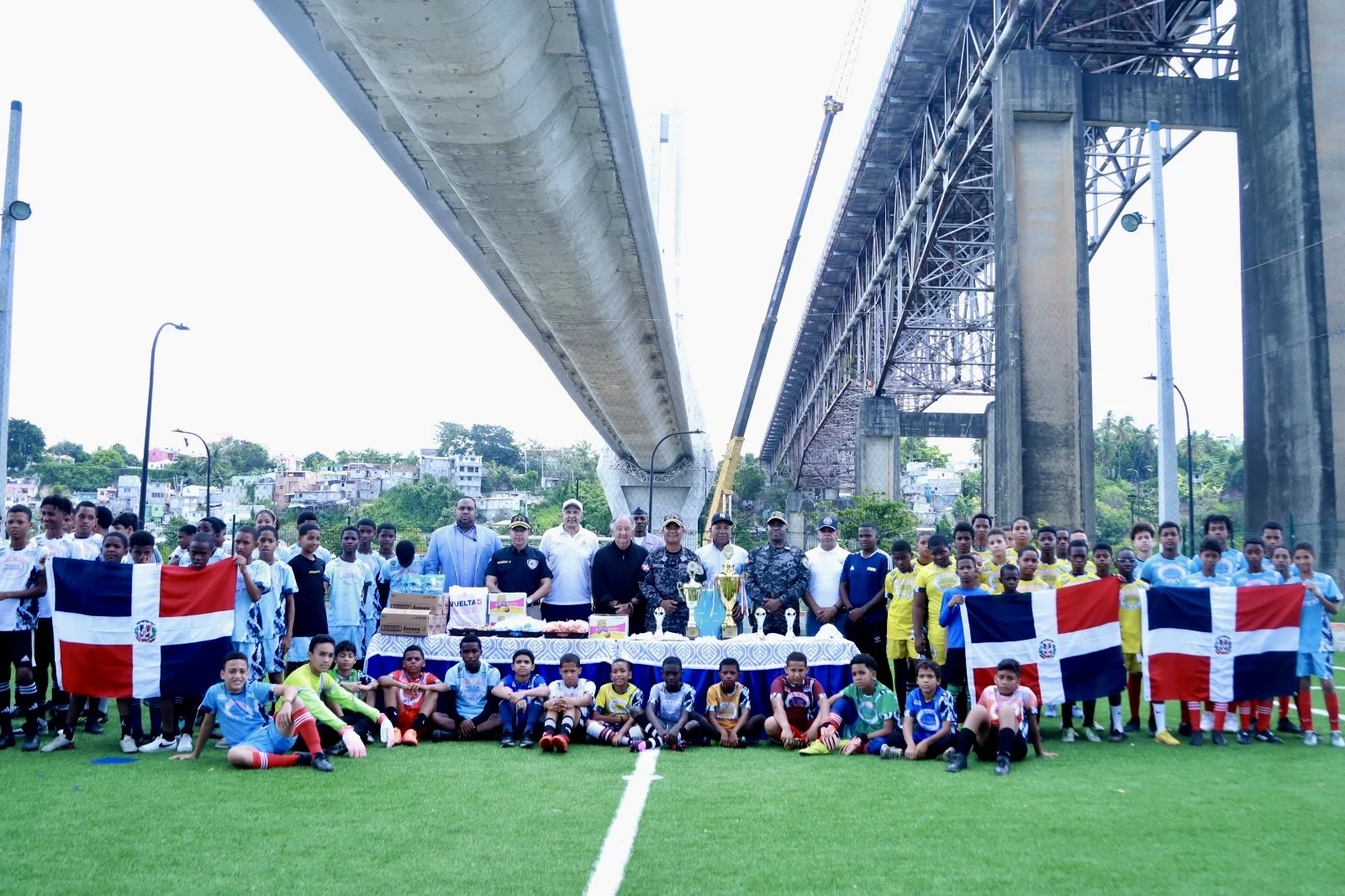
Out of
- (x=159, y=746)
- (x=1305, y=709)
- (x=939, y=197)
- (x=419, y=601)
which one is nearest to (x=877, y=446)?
(x=939, y=197)

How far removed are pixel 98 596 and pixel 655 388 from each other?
23.7 m

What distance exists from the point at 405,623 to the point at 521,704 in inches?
47.0

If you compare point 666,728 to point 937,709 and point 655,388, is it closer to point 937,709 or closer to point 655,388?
point 937,709

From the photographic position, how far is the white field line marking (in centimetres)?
444

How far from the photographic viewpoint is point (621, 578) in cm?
1002

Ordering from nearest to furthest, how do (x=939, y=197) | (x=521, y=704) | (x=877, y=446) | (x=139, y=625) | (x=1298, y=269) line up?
(x=139, y=625)
(x=521, y=704)
(x=1298, y=269)
(x=939, y=197)
(x=877, y=446)

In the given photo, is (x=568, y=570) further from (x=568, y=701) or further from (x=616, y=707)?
(x=568, y=701)

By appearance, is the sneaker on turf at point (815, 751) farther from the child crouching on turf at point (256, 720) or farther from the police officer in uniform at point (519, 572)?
the child crouching on turf at point (256, 720)

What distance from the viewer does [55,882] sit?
4.39m

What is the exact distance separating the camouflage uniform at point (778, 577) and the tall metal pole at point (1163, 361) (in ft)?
24.2

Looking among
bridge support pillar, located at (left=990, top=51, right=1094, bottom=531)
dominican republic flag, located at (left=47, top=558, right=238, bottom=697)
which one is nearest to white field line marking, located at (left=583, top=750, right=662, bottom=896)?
dominican republic flag, located at (left=47, top=558, right=238, bottom=697)

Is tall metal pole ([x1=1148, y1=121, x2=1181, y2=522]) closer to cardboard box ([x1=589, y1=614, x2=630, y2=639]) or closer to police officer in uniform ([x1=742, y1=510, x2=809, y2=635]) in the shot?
police officer in uniform ([x1=742, y1=510, x2=809, y2=635])

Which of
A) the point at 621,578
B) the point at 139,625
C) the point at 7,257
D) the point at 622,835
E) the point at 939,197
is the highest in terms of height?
the point at 939,197

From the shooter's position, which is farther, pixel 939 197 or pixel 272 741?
pixel 939 197
